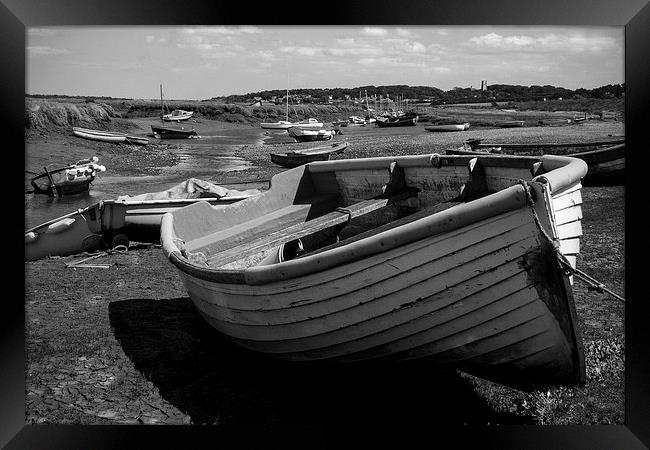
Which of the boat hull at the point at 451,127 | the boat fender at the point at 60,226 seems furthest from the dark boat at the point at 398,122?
the boat fender at the point at 60,226

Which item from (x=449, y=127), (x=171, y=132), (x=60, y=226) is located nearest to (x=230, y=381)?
(x=60, y=226)

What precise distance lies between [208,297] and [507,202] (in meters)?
2.06

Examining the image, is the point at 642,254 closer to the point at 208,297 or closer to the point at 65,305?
the point at 208,297

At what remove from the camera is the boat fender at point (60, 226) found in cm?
726

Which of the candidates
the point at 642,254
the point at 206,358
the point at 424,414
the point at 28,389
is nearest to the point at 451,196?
the point at 642,254

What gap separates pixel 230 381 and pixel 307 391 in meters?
0.53

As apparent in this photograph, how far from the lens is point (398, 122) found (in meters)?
33.3

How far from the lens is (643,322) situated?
368cm

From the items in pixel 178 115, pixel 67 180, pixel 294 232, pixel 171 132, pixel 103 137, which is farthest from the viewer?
pixel 178 115

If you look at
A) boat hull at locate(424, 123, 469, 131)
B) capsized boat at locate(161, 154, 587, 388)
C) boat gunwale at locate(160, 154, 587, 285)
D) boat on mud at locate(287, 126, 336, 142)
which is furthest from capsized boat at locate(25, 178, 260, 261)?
boat hull at locate(424, 123, 469, 131)

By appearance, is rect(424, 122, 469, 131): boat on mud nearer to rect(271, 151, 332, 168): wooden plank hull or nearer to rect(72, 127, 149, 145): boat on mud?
rect(271, 151, 332, 168): wooden plank hull

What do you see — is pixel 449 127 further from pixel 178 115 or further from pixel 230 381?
pixel 230 381

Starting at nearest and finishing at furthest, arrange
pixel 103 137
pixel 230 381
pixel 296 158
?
pixel 230 381 → pixel 296 158 → pixel 103 137

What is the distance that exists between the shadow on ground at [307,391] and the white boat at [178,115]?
24.6 m
